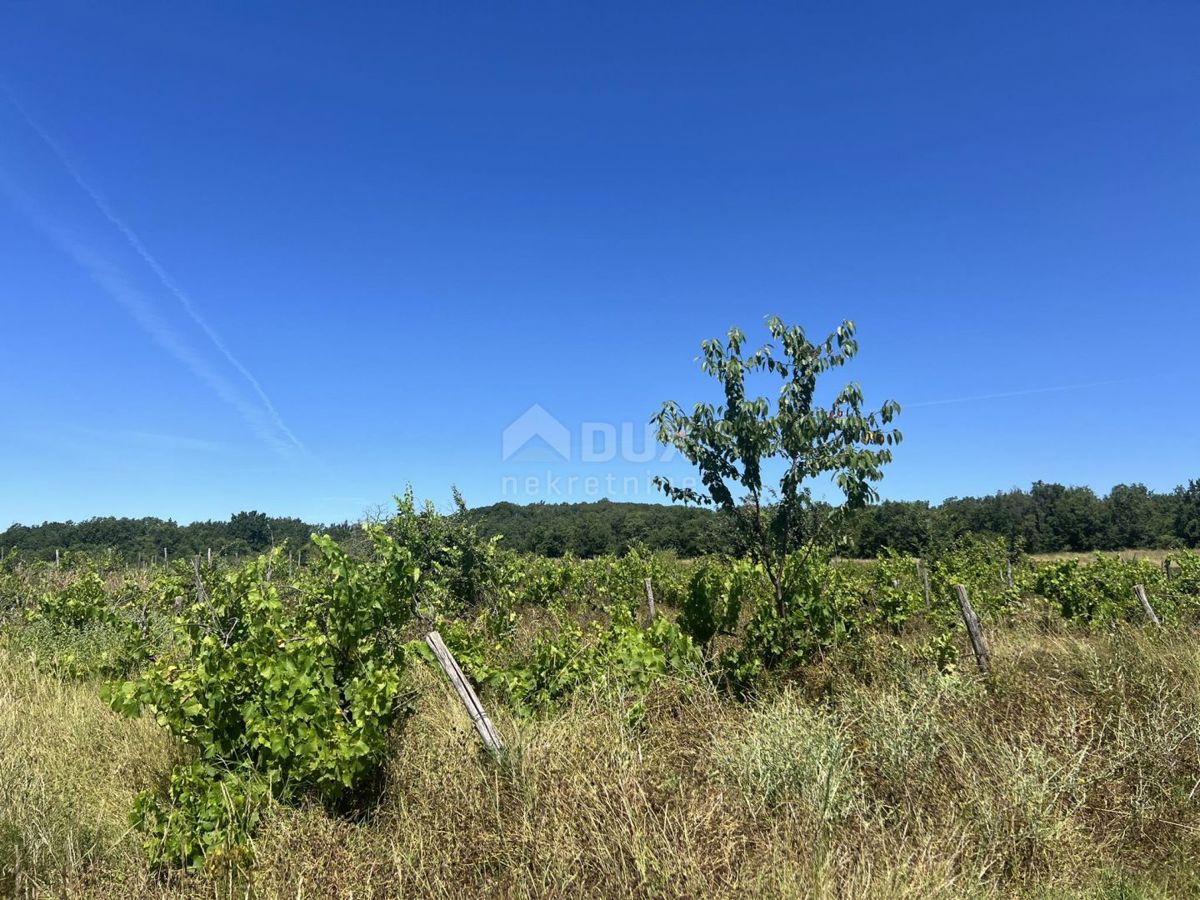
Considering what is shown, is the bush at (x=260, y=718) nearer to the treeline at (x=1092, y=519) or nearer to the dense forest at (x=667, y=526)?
the dense forest at (x=667, y=526)

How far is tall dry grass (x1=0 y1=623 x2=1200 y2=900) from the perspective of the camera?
260 centimetres

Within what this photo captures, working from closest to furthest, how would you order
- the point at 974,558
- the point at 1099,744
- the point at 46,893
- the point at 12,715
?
the point at 46,893 < the point at 1099,744 < the point at 12,715 < the point at 974,558

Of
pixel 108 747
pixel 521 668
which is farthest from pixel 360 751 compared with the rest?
pixel 108 747

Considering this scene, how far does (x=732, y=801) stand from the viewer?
3.10 meters

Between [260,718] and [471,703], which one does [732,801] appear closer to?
[471,703]

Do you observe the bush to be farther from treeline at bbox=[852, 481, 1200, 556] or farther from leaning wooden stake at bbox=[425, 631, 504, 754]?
treeline at bbox=[852, 481, 1200, 556]

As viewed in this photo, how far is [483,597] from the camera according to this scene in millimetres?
12148

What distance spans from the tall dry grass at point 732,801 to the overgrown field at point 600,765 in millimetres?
17

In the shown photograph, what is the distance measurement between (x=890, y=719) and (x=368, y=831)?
320 cm

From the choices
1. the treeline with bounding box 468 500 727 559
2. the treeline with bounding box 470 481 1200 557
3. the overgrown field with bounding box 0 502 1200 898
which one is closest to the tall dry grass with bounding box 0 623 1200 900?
the overgrown field with bounding box 0 502 1200 898

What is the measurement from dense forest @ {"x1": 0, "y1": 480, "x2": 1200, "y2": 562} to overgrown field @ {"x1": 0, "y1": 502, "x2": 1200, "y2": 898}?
134 feet

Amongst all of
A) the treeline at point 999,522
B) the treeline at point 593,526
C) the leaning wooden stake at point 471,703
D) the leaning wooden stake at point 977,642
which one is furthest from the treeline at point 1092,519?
the leaning wooden stake at point 471,703

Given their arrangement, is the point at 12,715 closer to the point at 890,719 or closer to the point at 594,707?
the point at 594,707

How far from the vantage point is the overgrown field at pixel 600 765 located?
272 cm
